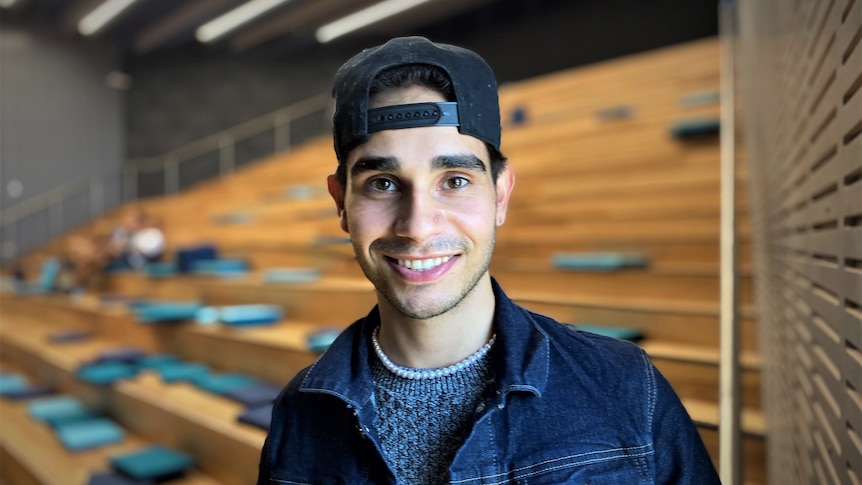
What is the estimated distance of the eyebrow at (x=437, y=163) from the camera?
20.9 inches

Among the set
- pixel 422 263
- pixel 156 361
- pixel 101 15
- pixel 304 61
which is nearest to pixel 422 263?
pixel 422 263

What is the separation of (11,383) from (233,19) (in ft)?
13.0

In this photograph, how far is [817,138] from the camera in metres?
0.68

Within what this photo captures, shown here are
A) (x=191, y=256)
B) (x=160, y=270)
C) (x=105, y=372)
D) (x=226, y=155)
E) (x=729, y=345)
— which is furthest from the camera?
(x=226, y=155)

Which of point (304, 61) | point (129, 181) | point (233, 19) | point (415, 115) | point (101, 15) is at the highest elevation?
point (101, 15)

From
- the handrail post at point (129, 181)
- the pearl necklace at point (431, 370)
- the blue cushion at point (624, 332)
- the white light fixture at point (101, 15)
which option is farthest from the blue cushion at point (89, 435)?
the handrail post at point (129, 181)

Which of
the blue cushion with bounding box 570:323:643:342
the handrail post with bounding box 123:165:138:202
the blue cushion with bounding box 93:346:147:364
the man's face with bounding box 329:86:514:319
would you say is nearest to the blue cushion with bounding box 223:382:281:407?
the blue cushion with bounding box 93:346:147:364

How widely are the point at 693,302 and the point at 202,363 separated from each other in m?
1.69

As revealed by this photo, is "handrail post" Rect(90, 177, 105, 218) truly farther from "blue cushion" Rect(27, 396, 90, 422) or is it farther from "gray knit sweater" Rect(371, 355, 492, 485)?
"gray knit sweater" Rect(371, 355, 492, 485)

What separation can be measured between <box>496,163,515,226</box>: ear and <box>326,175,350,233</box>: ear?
0.45ft

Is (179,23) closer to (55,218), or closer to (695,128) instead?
(55,218)

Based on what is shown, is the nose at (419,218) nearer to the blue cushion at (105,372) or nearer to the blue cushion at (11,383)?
the blue cushion at (105,372)

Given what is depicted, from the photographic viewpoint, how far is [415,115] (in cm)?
53

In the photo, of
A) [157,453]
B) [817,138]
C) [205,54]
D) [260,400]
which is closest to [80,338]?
[157,453]
